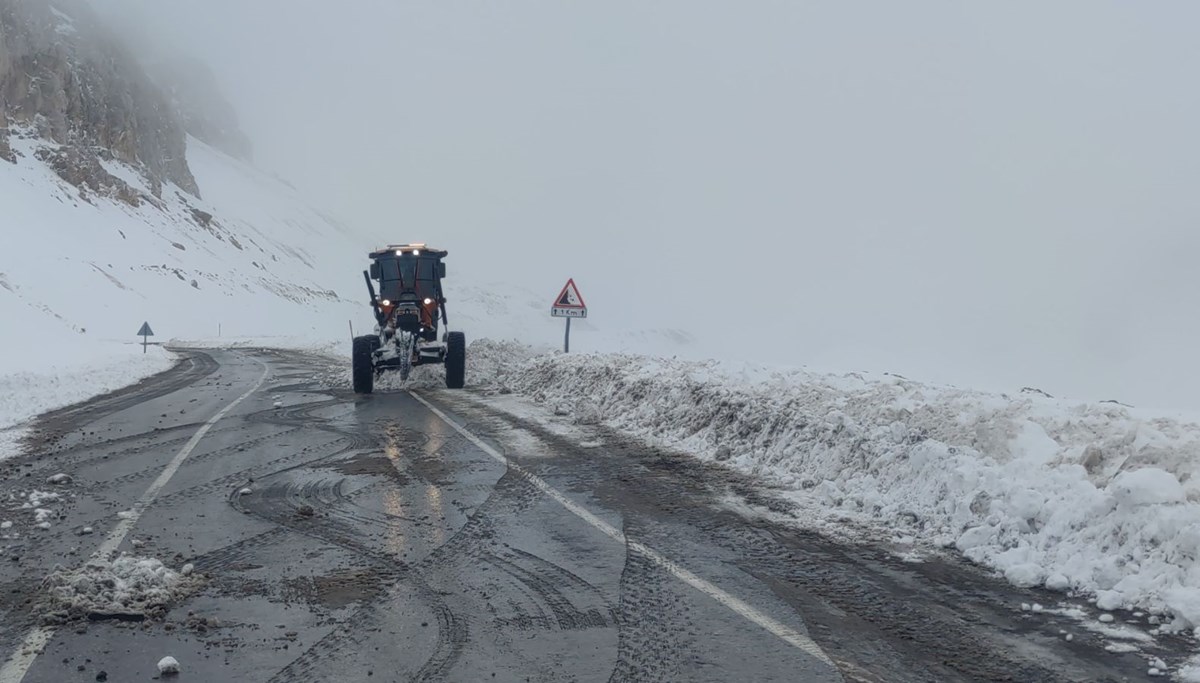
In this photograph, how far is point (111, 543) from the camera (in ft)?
19.1

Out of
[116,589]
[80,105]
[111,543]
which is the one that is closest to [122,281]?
[80,105]

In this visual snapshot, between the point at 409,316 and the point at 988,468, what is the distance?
44.5 feet

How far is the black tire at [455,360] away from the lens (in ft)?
58.6

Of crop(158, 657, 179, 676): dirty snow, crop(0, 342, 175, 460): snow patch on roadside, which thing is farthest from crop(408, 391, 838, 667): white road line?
crop(0, 342, 175, 460): snow patch on roadside

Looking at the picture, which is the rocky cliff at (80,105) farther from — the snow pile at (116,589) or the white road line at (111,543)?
the snow pile at (116,589)

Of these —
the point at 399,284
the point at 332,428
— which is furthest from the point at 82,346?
the point at 332,428

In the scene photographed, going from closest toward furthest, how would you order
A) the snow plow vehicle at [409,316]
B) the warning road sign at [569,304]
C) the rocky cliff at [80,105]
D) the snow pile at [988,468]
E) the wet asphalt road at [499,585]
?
1. the wet asphalt road at [499,585]
2. the snow pile at [988,468]
3. the snow plow vehicle at [409,316]
4. the warning road sign at [569,304]
5. the rocky cliff at [80,105]

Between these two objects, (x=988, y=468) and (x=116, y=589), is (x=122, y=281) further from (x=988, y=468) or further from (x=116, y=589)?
(x=988, y=468)

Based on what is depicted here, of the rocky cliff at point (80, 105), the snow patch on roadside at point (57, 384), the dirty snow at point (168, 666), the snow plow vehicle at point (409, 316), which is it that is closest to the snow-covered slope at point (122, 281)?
the snow patch on roadside at point (57, 384)

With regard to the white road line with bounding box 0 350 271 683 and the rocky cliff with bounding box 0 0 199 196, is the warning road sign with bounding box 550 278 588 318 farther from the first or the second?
the rocky cliff with bounding box 0 0 199 196

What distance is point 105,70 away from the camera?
10462 cm

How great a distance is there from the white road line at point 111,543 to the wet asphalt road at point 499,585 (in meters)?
0.04

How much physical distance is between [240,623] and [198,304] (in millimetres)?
65229

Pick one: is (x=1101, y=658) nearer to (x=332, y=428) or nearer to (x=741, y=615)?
(x=741, y=615)
